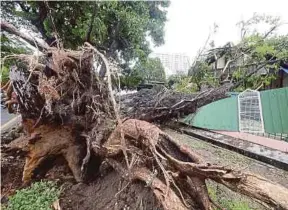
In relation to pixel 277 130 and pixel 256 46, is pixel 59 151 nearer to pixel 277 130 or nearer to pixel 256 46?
pixel 277 130

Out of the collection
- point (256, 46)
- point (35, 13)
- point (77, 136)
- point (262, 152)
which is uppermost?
point (35, 13)

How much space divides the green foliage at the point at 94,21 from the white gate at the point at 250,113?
A: 168 inches

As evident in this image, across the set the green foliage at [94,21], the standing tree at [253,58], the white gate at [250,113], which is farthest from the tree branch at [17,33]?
the standing tree at [253,58]

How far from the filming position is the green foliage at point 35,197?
3451mm

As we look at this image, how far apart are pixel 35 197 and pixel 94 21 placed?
581 centimetres

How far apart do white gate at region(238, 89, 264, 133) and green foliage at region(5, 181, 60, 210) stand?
5.14m

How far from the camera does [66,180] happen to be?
4.17m

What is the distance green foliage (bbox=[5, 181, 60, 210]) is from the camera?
3.45 m

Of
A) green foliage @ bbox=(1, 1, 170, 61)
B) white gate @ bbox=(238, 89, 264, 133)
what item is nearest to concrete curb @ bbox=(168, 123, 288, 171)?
white gate @ bbox=(238, 89, 264, 133)

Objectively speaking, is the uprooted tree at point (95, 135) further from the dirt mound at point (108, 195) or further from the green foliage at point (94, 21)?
the green foliage at point (94, 21)

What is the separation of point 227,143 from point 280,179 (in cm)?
176

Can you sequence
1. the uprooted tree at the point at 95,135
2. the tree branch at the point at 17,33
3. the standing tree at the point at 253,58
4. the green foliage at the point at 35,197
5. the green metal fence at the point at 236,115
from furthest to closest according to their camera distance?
the standing tree at the point at 253,58 → the green metal fence at the point at 236,115 → the tree branch at the point at 17,33 → the green foliage at the point at 35,197 → the uprooted tree at the point at 95,135

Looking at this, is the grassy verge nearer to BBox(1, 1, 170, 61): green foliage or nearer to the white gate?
the white gate

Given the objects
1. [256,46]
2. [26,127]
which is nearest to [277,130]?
[256,46]
